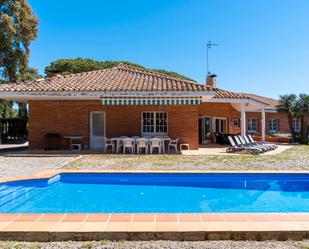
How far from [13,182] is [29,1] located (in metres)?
40.9

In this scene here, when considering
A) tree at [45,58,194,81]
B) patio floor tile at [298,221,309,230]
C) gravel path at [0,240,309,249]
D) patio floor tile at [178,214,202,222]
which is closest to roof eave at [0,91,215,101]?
patio floor tile at [178,214,202,222]

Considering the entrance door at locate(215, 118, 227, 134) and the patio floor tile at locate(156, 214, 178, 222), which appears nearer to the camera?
the patio floor tile at locate(156, 214, 178, 222)

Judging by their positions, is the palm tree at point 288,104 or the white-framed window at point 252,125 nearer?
the palm tree at point 288,104

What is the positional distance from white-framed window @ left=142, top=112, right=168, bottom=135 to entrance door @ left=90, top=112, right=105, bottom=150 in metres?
3.96

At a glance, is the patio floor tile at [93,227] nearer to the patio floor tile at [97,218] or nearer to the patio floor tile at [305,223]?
the patio floor tile at [97,218]

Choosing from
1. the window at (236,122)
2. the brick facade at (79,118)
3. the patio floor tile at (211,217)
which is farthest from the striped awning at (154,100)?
the window at (236,122)

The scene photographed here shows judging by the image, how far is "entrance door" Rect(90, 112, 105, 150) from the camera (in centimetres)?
3028

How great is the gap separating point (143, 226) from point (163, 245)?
2.68ft

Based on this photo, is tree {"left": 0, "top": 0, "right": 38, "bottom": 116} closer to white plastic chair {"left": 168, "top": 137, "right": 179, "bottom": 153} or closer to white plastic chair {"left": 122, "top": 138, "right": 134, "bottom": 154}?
white plastic chair {"left": 122, "top": 138, "right": 134, "bottom": 154}

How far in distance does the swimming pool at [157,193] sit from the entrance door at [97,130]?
47.7 feet

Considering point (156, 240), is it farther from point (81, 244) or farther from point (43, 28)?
point (43, 28)

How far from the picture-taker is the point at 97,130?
30.5m

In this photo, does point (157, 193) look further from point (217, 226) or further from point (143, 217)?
point (217, 226)

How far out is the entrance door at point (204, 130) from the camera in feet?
121
